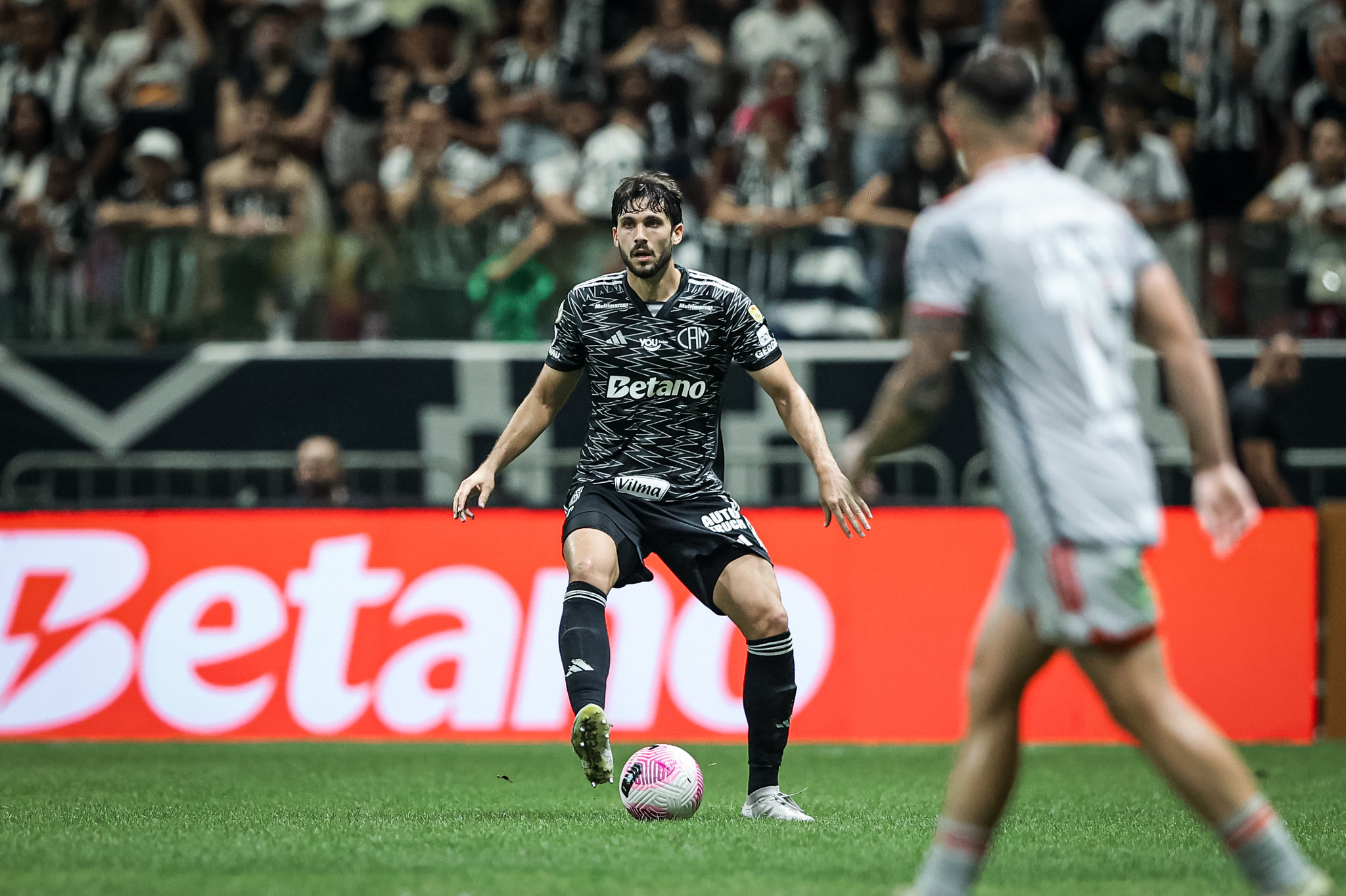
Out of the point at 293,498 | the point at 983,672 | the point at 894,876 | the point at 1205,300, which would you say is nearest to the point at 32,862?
the point at 894,876

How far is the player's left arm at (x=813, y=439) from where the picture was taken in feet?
20.6

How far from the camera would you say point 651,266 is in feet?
23.7

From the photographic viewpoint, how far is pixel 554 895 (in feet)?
16.4

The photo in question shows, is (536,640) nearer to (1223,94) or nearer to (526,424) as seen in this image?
(526,424)

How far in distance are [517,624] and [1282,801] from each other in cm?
515

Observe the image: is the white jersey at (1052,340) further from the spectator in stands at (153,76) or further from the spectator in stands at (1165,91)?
the spectator in stands at (153,76)

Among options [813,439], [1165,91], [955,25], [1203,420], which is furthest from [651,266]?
[955,25]

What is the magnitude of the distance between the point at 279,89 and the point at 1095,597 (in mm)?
12753

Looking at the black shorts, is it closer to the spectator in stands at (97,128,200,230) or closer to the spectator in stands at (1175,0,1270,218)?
the spectator in stands at (97,128,200,230)

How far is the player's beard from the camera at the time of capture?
23.8 feet

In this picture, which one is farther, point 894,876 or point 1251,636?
point 1251,636

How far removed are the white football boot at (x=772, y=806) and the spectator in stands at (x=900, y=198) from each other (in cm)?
623

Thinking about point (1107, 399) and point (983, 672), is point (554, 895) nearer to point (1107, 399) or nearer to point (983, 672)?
point (983, 672)

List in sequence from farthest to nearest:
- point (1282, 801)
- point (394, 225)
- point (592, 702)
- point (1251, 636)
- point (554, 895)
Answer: point (394, 225) → point (1251, 636) → point (1282, 801) → point (592, 702) → point (554, 895)
